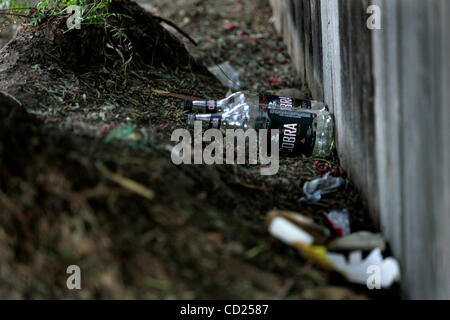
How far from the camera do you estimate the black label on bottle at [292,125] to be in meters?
2.83

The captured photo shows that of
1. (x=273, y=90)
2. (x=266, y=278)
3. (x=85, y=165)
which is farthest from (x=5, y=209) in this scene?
(x=273, y=90)

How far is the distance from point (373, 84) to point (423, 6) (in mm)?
576

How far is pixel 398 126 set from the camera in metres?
1.78

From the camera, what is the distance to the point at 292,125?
2830mm

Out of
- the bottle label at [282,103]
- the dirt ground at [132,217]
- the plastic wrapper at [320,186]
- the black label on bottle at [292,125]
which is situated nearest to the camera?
the dirt ground at [132,217]

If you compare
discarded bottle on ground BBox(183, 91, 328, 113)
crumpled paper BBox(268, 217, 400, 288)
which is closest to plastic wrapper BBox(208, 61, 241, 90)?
discarded bottle on ground BBox(183, 91, 328, 113)

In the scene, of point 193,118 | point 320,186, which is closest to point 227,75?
point 193,118

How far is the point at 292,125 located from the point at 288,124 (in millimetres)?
23

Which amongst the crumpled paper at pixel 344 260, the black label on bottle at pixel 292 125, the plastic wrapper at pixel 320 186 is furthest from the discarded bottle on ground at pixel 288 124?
the crumpled paper at pixel 344 260

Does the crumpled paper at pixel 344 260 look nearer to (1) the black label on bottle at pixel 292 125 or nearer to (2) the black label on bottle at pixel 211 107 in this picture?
(1) the black label on bottle at pixel 292 125

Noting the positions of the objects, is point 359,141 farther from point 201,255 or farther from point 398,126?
point 201,255

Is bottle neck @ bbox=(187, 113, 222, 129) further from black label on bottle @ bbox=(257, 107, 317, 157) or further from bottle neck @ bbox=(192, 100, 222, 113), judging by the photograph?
black label on bottle @ bbox=(257, 107, 317, 157)

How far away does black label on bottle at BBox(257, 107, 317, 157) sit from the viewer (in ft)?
9.29

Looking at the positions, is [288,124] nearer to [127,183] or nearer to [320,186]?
[320,186]
